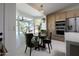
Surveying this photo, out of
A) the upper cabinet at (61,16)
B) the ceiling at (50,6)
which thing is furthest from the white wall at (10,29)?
the upper cabinet at (61,16)

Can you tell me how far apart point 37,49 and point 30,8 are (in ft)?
2.57

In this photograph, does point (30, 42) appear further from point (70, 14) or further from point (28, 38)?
point (70, 14)

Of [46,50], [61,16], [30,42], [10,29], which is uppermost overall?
[61,16]

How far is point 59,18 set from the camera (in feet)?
6.96

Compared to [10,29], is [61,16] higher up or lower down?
higher up

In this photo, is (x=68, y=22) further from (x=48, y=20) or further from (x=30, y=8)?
(x=30, y=8)

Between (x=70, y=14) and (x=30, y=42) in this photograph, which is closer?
(x=70, y=14)

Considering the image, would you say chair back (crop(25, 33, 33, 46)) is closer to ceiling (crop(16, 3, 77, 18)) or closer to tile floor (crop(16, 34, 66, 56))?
tile floor (crop(16, 34, 66, 56))

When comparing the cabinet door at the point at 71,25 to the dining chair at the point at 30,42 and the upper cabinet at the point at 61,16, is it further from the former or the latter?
the dining chair at the point at 30,42

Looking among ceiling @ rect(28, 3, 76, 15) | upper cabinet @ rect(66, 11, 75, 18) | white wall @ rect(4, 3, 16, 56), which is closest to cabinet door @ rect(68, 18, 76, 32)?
upper cabinet @ rect(66, 11, 75, 18)

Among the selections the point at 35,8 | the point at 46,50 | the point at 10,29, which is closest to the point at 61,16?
the point at 35,8

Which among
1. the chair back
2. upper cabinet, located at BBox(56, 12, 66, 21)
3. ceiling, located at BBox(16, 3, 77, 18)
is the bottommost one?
the chair back

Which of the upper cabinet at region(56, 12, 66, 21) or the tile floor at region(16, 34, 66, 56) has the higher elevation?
the upper cabinet at region(56, 12, 66, 21)

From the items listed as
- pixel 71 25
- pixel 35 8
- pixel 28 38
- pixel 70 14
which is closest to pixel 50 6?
pixel 35 8
